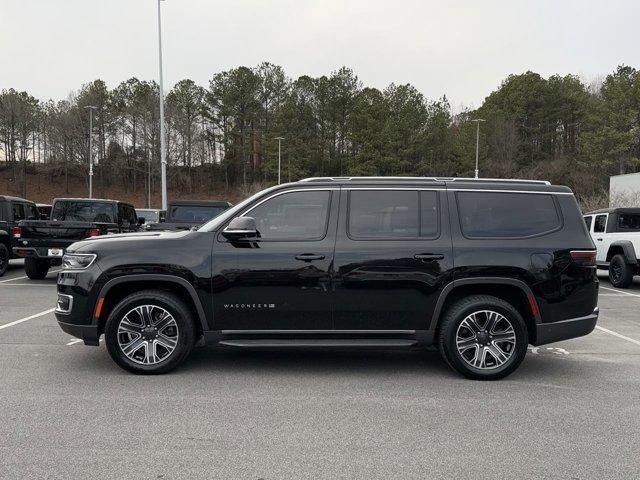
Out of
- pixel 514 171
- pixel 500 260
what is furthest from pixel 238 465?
Result: pixel 514 171

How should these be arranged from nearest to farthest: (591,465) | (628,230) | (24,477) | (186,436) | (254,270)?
(24,477), (591,465), (186,436), (254,270), (628,230)

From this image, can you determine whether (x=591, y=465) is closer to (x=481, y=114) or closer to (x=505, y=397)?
(x=505, y=397)

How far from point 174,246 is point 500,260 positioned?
317 cm

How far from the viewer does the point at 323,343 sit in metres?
5.19

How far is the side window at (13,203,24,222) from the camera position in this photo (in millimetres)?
13148

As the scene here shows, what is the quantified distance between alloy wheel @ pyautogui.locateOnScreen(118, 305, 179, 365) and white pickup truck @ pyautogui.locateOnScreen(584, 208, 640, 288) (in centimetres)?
1029

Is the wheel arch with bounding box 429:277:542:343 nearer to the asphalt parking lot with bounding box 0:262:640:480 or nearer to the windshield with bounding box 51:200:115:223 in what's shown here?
the asphalt parking lot with bounding box 0:262:640:480

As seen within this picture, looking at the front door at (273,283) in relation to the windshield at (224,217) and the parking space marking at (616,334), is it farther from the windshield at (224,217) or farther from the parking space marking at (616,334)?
the parking space marking at (616,334)

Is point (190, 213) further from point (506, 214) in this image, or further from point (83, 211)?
point (506, 214)

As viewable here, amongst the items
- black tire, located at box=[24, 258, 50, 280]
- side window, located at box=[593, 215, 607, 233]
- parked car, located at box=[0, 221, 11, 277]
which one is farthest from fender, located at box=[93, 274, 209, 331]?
side window, located at box=[593, 215, 607, 233]

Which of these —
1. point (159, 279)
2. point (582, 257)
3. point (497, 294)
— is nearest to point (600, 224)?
point (582, 257)

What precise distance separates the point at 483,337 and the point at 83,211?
1097cm

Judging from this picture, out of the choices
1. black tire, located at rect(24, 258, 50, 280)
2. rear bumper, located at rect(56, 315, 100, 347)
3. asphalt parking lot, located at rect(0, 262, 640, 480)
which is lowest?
asphalt parking lot, located at rect(0, 262, 640, 480)

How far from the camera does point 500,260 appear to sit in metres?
5.20
